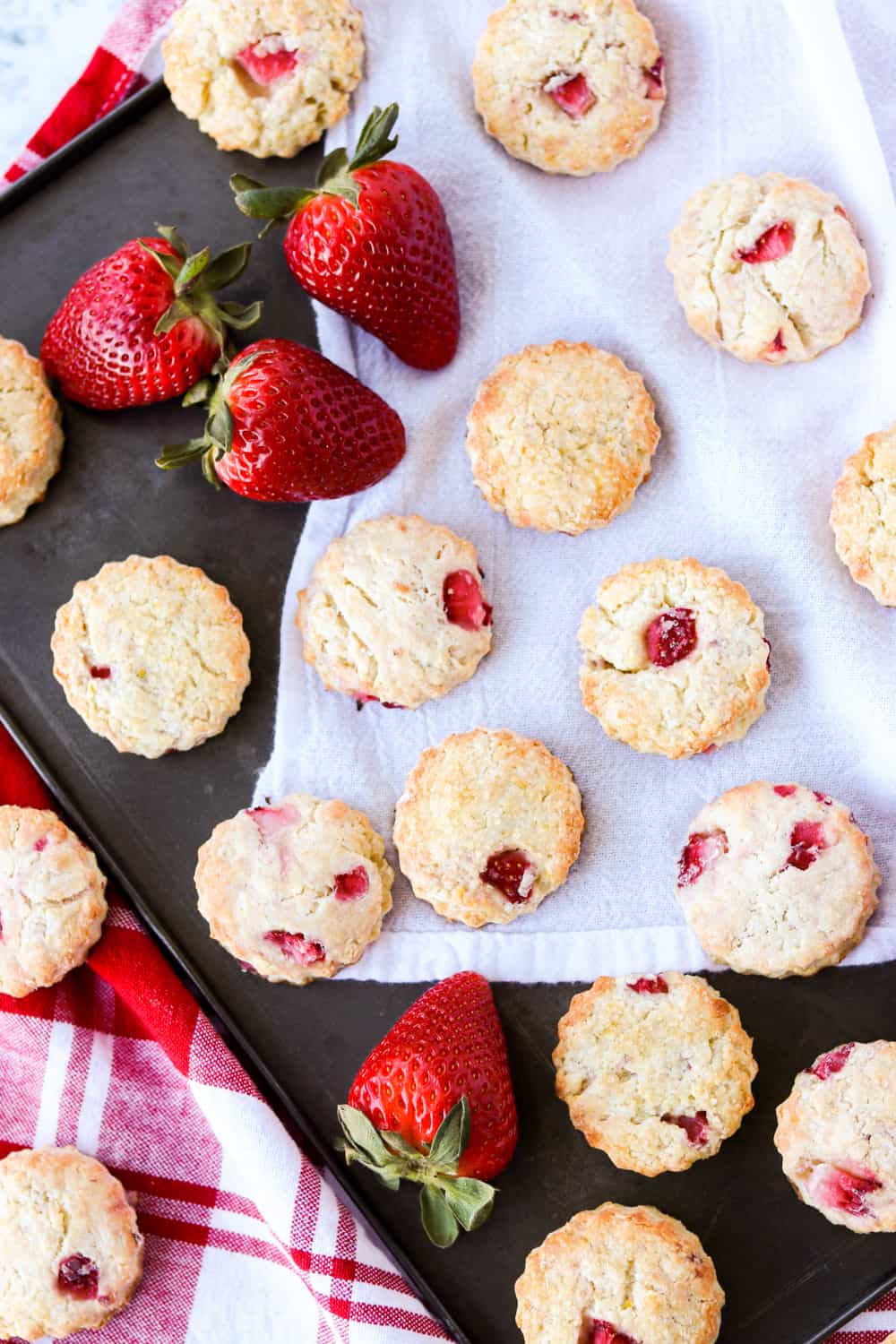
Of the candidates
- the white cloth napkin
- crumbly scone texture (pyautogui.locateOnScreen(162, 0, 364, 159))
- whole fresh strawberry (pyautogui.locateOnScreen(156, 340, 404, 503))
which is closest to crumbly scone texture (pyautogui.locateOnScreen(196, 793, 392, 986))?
the white cloth napkin

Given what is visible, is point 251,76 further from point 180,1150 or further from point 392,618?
point 180,1150

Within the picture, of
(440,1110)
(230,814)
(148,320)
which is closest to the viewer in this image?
(440,1110)

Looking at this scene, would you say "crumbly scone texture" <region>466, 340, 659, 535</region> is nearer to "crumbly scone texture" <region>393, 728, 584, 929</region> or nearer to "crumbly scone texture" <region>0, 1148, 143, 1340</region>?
"crumbly scone texture" <region>393, 728, 584, 929</region>

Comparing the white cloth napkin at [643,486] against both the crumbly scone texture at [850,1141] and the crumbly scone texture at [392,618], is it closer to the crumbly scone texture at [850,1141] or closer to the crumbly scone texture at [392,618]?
the crumbly scone texture at [392,618]

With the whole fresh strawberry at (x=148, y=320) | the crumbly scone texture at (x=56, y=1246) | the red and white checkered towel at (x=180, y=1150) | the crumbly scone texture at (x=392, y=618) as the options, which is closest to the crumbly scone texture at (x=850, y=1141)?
the red and white checkered towel at (x=180, y=1150)

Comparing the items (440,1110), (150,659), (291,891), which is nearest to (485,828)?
(291,891)

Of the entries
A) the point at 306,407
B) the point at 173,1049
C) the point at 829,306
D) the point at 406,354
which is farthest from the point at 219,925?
the point at 829,306
